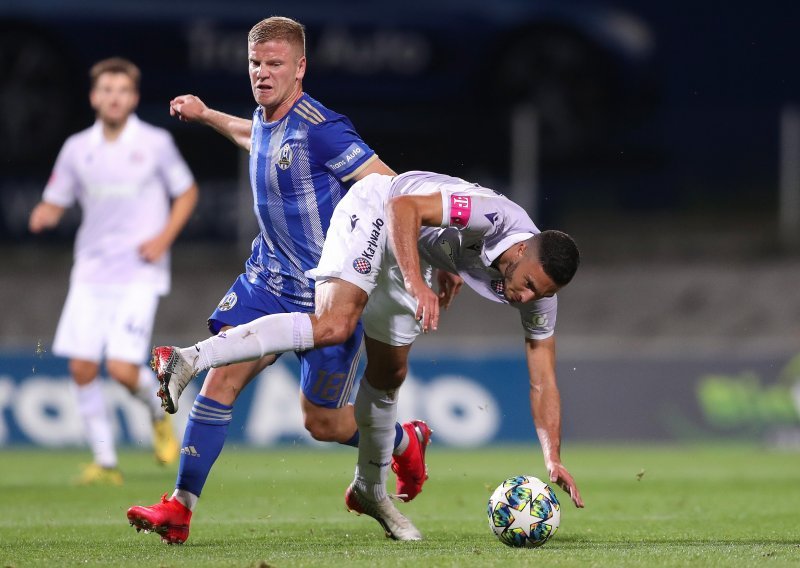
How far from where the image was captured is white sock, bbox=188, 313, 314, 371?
233 inches

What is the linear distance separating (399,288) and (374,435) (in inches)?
26.6

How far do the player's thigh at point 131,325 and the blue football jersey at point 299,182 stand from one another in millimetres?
3163

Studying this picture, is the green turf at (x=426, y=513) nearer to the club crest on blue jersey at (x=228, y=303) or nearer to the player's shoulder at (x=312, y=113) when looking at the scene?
the club crest on blue jersey at (x=228, y=303)

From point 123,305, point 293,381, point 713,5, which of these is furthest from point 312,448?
point 713,5

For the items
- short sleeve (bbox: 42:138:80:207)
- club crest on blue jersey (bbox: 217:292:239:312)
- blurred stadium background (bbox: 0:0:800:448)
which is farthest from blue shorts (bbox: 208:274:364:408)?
blurred stadium background (bbox: 0:0:800:448)

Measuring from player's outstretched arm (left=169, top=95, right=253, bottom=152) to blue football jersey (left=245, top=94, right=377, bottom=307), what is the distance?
322 millimetres

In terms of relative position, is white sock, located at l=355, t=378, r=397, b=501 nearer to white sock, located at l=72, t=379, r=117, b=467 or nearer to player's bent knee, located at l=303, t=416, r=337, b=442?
player's bent knee, located at l=303, t=416, r=337, b=442

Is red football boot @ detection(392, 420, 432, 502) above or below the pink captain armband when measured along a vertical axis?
below

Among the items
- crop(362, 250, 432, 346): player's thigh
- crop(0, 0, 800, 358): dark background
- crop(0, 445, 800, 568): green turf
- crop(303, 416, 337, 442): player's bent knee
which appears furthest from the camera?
crop(0, 0, 800, 358): dark background

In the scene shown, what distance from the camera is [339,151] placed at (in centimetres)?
671

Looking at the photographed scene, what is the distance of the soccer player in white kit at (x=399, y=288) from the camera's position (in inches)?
236

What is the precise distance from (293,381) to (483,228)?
23.9ft

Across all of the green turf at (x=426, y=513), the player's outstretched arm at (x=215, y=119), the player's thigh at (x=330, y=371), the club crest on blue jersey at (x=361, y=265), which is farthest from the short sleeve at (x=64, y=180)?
the club crest on blue jersey at (x=361, y=265)

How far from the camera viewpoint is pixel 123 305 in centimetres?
991
